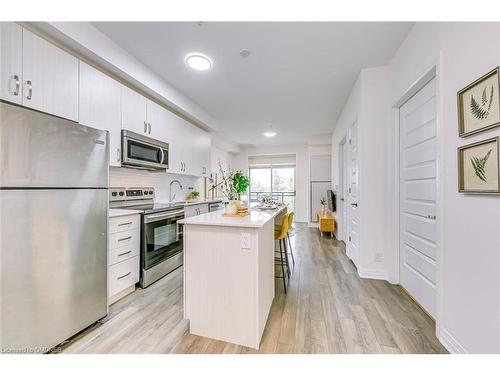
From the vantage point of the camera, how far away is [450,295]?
1468 mm

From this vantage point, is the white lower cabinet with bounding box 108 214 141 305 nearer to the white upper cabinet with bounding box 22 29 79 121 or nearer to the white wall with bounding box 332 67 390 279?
the white upper cabinet with bounding box 22 29 79 121

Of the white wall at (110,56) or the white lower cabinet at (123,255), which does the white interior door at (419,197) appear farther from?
the white wall at (110,56)

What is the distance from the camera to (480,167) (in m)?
1.22

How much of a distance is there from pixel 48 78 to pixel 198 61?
1436 mm

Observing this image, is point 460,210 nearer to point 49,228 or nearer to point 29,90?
point 49,228

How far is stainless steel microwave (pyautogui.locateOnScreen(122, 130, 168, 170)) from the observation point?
2.47 metres

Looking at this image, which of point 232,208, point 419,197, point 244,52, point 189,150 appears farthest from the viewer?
point 189,150

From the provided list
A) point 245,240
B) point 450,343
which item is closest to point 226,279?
point 245,240

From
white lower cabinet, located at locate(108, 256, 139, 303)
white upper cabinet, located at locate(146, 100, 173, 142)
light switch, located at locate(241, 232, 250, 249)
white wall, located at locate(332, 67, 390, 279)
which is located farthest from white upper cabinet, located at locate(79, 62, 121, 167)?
white wall, located at locate(332, 67, 390, 279)

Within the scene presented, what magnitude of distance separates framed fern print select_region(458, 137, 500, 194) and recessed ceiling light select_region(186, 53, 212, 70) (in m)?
2.55

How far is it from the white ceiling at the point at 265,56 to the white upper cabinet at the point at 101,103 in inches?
16.7

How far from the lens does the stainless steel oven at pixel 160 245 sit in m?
2.41

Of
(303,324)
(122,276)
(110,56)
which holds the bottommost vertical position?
(303,324)
